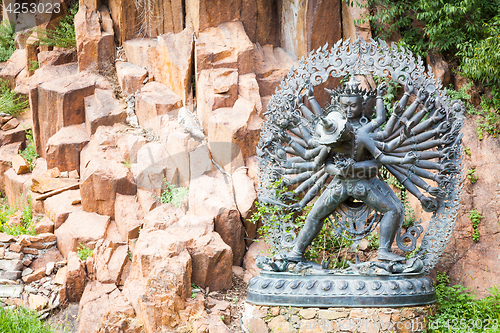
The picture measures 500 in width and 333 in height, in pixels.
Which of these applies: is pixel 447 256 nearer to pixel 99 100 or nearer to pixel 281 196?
pixel 281 196

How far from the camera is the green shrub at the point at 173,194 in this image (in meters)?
8.23

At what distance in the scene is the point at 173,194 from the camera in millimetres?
8336

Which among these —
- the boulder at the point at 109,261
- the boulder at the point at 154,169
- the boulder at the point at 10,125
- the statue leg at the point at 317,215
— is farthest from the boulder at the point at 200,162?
the boulder at the point at 10,125

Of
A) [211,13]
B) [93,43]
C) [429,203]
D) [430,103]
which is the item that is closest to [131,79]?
[93,43]

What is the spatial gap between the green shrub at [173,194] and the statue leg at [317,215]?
87.8 inches

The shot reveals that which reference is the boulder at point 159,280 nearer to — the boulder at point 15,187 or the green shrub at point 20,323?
the green shrub at point 20,323

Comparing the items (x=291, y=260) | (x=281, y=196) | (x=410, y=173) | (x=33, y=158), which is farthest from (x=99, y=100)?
(x=410, y=173)

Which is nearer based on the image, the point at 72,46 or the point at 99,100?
the point at 99,100

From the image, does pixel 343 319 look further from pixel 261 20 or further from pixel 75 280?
pixel 261 20

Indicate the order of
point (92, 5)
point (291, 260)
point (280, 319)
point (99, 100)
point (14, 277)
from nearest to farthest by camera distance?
point (280, 319) < point (291, 260) < point (14, 277) < point (99, 100) < point (92, 5)

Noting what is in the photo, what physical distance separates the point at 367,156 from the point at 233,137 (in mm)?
2506

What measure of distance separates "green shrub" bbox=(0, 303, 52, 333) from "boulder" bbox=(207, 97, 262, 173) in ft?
11.3

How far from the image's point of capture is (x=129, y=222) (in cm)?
822

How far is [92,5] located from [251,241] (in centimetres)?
631
